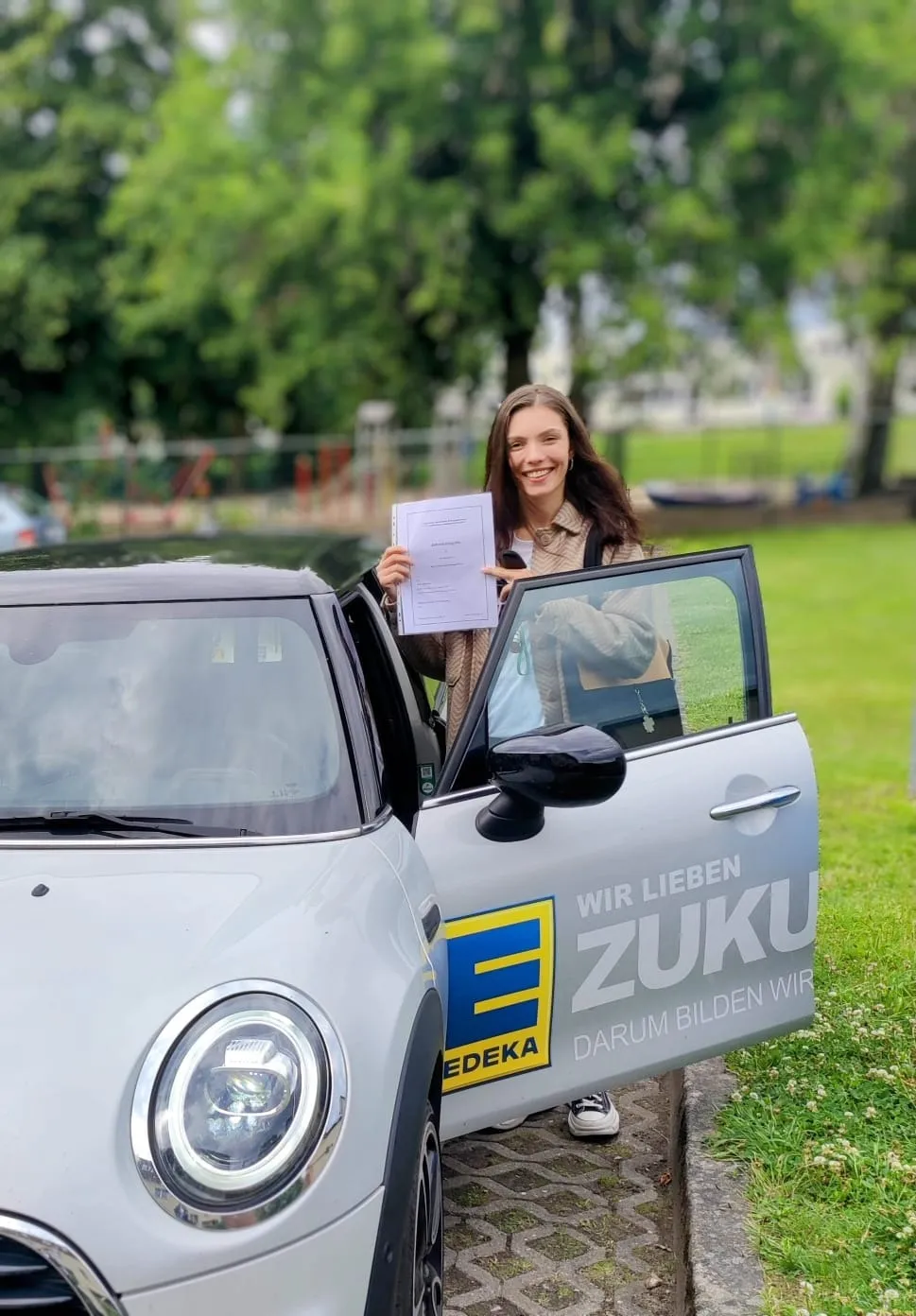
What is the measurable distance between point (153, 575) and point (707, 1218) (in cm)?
189

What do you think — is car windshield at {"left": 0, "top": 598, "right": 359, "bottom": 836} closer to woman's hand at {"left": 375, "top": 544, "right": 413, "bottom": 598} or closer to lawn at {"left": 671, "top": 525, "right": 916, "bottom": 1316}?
woman's hand at {"left": 375, "top": 544, "right": 413, "bottom": 598}

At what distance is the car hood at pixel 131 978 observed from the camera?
183cm

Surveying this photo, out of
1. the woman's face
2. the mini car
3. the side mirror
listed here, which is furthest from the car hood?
the woman's face

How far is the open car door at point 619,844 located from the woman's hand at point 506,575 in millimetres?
299

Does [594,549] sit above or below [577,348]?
below

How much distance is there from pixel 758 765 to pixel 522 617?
666 mm

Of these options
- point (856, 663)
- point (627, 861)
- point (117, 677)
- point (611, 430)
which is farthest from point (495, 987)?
point (611, 430)

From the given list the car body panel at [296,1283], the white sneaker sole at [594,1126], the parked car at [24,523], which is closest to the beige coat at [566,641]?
the white sneaker sole at [594,1126]

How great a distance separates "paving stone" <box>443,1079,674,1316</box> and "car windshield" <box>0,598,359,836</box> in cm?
125

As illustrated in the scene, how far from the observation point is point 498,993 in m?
2.77

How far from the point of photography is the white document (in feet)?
10.8

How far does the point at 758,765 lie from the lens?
3117 millimetres

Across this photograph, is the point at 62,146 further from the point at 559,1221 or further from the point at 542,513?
the point at 559,1221

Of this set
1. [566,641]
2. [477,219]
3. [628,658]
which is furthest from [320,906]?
[477,219]
